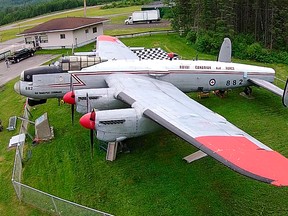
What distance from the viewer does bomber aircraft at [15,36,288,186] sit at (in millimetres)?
10070

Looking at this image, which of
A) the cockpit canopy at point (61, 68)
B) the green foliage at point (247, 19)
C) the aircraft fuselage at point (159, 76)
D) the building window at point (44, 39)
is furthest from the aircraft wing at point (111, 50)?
the building window at point (44, 39)

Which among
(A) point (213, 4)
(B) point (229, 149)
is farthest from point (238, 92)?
(A) point (213, 4)

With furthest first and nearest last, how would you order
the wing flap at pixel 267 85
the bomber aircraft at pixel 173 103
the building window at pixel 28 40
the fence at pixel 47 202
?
the building window at pixel 28 40 → the wing flap at pixel 267 85 → the fence at pixel 47 202 → the bomber aircraft at pixel 173 103

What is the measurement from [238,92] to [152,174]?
37.8ft

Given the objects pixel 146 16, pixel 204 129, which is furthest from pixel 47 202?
pixel 146 16

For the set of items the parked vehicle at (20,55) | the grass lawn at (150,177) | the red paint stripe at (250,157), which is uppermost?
the parked vehicle at (20,55)

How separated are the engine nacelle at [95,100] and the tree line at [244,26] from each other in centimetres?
2110

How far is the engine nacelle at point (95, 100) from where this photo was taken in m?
16.4

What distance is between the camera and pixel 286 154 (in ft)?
51.5

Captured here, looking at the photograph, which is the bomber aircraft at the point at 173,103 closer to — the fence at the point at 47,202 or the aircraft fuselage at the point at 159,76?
the aircraft fuselage at the point at 159,76

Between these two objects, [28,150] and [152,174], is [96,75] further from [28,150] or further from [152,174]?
[152,174]

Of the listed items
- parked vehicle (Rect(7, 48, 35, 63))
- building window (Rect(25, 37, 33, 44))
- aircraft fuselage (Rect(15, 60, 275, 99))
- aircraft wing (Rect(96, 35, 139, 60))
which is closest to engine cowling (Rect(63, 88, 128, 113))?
aircraft fuselage (Rect(15, 60, 275, 99))

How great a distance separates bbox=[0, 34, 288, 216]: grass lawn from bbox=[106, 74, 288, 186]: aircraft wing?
266 centimetres

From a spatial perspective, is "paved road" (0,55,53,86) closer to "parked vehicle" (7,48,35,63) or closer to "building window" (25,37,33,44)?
"parked vehicle" (7,48,35,63)
